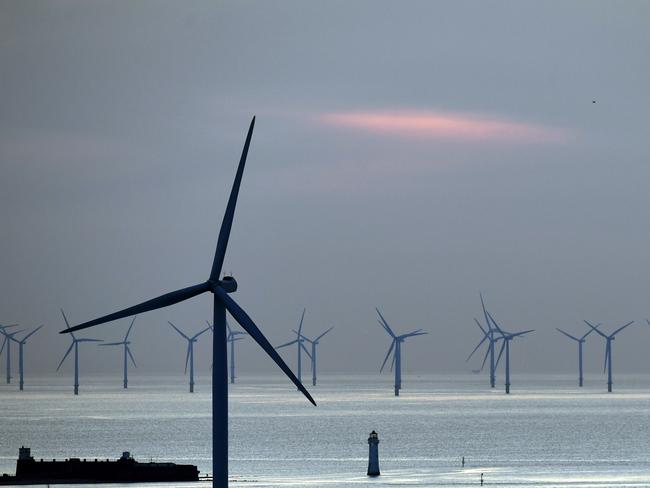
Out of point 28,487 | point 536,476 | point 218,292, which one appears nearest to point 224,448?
point 218,292

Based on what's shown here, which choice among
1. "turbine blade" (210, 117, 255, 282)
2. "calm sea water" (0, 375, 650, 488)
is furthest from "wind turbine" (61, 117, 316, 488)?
"calm sea water" (0, 375, 650, 488)

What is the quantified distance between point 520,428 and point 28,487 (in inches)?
4493

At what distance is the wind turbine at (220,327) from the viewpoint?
47.8 metres

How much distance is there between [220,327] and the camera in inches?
2078

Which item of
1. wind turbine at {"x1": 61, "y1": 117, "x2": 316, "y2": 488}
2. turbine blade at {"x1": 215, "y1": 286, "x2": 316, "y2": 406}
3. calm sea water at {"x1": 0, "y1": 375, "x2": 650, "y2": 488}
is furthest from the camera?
calm sea water at {"x1": 0, "y1": 375, "x2": 650, "y2": 488}

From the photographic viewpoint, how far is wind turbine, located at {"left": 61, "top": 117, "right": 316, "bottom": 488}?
47781 millimetres

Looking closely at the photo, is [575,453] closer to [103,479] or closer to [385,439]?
[385,439]

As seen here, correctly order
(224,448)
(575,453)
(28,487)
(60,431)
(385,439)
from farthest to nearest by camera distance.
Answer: (60,431) → (385,439) → (575,453) → (28,487) → (224,448)

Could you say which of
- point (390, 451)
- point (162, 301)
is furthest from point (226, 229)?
point (390, 451)

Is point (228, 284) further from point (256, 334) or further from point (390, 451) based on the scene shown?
point (390, 451)

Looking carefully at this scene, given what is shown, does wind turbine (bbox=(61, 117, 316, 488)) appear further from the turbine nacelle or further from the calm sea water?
Result: the calm sea water

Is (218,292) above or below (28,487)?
above

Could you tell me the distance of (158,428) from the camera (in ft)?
635

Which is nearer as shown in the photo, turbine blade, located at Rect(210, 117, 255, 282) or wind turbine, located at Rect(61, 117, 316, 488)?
wind turbine, located at Rect(61, 117, 316, 488)
